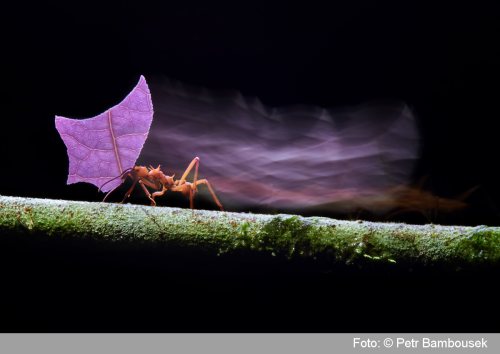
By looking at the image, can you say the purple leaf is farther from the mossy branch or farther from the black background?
the black background

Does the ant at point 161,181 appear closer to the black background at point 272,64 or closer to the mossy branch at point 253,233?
the mossy branch at point 253,233

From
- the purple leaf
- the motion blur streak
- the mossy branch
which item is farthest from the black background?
the mossy branch

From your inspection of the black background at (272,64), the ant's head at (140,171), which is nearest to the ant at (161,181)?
the ant's head at (140,171)

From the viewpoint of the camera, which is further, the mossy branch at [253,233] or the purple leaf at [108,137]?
the purple leaf at [108,137]

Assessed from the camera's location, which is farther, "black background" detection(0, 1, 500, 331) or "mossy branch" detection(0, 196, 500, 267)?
"black background" detection(0, 1, 500, 331)

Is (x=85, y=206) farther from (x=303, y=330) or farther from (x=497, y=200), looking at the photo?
(x=497, y=200)

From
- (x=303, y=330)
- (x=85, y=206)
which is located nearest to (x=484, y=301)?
(x=303, y=330)
